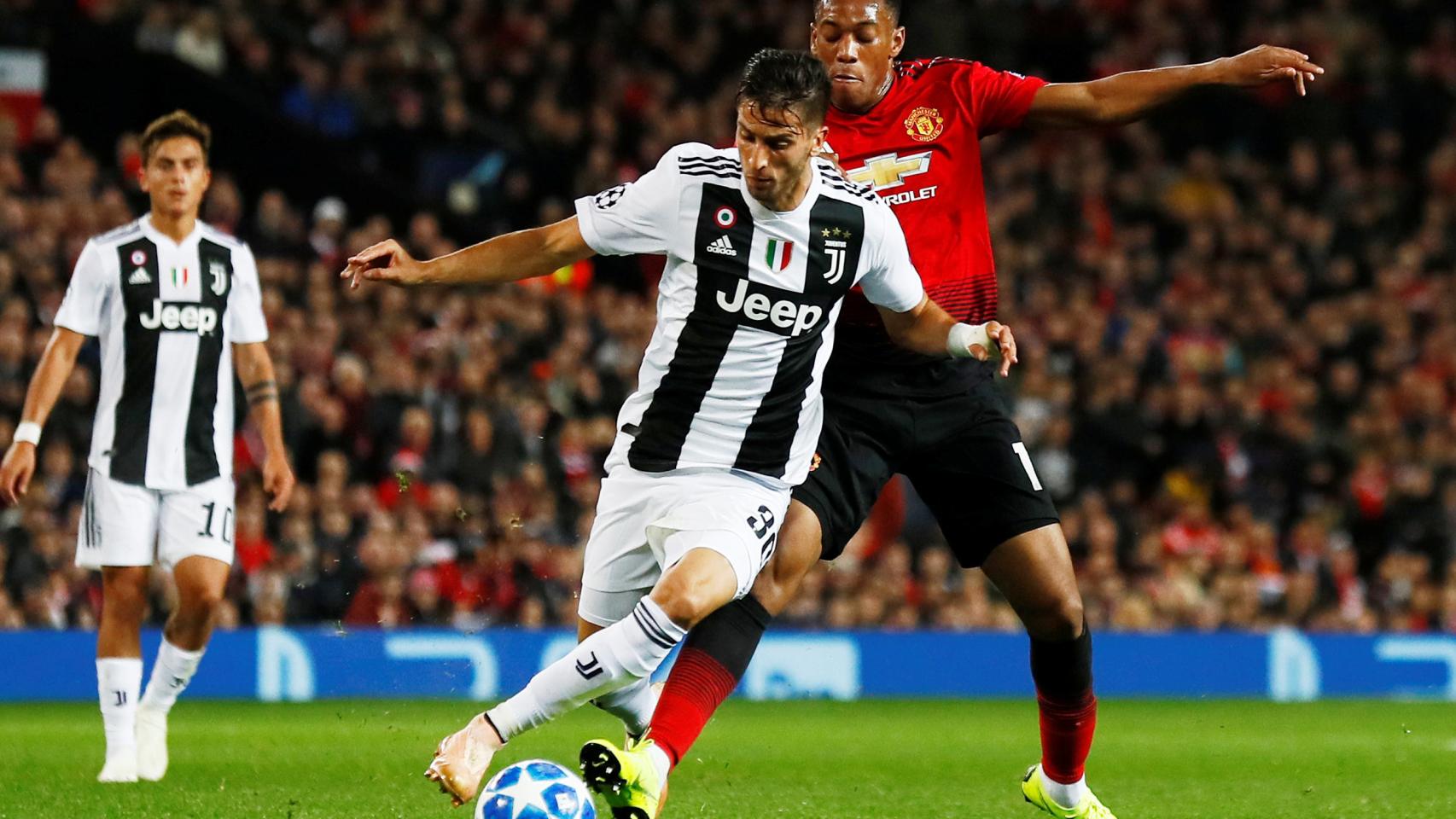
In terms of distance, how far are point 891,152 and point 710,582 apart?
167cm

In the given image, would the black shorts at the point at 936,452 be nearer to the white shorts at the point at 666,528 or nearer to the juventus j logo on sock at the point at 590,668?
the white shorts at the point at 666,528

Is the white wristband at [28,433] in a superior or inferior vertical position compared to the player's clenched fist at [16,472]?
superior

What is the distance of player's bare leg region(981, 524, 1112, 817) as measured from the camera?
6281 millimetres

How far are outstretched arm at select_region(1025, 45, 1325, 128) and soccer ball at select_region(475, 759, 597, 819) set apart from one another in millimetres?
2685

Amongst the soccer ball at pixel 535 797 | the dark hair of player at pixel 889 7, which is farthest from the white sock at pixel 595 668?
the dark hair of player at pixel 889 7

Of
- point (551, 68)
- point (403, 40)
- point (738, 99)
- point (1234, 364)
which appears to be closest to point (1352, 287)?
point (1234, 364)

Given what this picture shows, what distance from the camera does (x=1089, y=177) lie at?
19.2m

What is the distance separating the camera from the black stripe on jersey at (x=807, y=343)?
581cm

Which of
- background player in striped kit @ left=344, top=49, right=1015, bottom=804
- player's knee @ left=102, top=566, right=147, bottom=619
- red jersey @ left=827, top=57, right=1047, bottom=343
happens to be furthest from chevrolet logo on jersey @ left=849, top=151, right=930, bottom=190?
player's knee @ left=102, top=566, right=147, bottom=619

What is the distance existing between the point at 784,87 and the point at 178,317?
11.2 ft

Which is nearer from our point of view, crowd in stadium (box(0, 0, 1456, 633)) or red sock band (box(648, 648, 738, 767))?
red sock band (box(648, 648, 738, 767))

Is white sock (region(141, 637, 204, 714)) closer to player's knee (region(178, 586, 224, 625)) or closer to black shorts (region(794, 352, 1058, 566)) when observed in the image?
player's knee (region(178, 586, 224, 625))

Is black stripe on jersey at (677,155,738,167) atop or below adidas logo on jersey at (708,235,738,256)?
atop

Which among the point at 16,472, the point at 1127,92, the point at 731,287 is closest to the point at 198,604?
the point at 16,472
